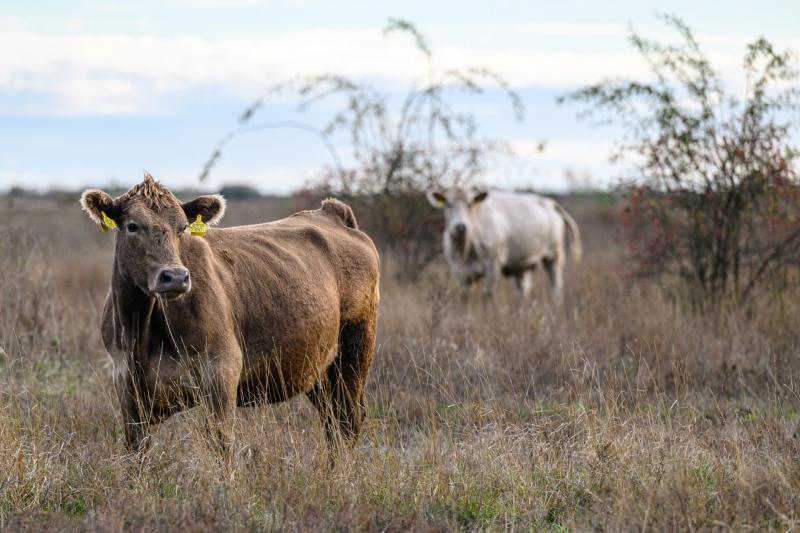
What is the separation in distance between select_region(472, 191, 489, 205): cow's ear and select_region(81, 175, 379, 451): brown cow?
26.7ft

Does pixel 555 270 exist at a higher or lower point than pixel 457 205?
lower

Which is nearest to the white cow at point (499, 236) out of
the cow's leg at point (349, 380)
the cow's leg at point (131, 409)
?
the cow's leg at point (349, 380)

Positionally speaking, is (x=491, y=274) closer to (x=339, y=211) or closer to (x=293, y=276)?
(x=339, y=211)

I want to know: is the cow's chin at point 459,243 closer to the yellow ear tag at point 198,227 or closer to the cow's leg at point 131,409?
the yellow ear tag at point 198,227

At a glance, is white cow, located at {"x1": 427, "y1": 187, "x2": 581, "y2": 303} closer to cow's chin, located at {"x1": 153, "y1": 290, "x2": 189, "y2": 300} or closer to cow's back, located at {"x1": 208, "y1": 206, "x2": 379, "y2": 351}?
cow's back, located at {"x1": 208, "y1": 206, "x2": 379, "y2": 351}

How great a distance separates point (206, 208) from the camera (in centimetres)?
590

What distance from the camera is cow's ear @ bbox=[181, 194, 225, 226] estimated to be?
5.86 m

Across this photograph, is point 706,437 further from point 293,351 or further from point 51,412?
point 51,412

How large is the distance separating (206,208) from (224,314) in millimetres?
712

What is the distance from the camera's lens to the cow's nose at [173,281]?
506cm

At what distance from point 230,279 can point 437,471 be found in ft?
5.35

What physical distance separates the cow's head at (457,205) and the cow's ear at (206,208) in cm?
874

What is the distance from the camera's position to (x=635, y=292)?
1227 centimetres

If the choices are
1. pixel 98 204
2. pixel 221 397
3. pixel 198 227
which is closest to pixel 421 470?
pixel 221 397
